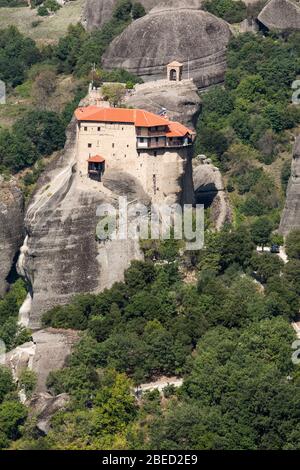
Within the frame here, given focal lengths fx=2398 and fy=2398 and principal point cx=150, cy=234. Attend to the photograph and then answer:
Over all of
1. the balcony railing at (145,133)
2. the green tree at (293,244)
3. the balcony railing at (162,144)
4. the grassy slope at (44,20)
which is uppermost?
the balcony railing at (145,133)

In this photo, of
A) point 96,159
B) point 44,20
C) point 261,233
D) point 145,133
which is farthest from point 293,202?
point 44,20

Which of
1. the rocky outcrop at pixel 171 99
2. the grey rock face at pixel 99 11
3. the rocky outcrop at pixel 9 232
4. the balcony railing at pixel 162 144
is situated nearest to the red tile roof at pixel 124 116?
the balcony railing at pixel 162 144

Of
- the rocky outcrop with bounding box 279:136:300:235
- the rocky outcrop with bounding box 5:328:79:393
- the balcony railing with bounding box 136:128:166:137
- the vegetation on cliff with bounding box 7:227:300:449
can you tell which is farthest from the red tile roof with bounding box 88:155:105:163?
the rocky outcrop with bounding box 279:136:300:235

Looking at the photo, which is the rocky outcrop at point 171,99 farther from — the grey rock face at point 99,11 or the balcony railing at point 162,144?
the grey rock face at point 99,11

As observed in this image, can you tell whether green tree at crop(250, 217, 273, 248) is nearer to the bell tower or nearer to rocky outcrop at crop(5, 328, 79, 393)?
the bell tower

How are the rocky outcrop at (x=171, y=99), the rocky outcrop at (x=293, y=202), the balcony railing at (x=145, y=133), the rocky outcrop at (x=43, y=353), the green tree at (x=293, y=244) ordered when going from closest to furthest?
the rocky outcrop at (x=43, y=353) → the balcony railing at (x=145, y=133) → the green tree at (x=293, y=244) → the rocky outcrop at (x=293, y=202) → the rocky outcrop at (x=171, y=99)
